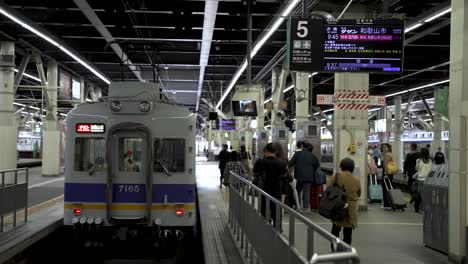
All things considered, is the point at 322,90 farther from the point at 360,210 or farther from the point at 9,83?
the point at 360,210

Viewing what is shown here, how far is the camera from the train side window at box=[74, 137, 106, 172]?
9289 millimetres

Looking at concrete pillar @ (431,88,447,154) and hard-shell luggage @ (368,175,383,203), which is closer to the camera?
hard-shell luggage @ (368,175,383,203)

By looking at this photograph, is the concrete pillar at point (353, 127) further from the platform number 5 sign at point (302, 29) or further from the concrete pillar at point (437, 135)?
the concrete pillar at point (437, 135)

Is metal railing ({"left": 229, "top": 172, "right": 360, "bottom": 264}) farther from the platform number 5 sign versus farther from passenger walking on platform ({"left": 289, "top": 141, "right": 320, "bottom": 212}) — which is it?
the platform number 5 sign

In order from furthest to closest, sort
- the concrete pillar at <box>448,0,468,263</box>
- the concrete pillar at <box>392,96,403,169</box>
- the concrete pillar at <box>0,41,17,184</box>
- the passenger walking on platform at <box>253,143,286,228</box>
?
the concrete pillar at <box>392,96,403,169</box>
the concrete pillar at <box>0,41,17,184</box>
the passenger walking on platform at <box>253,143,286,228</box>
the concrete pillar at <box>448,0,468,263</box>

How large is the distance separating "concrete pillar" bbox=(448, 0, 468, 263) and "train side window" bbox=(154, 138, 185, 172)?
427 centimetres

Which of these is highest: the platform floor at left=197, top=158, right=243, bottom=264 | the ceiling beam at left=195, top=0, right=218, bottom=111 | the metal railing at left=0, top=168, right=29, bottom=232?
the ceiling beam at left=195, top=0, right=218, bottom=111

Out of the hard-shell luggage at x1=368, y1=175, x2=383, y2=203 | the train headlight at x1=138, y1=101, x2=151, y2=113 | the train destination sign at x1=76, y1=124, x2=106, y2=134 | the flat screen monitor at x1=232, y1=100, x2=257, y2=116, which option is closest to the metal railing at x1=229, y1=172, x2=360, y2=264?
the train headlight at x1=138, y1=101, x2=151, y2=113

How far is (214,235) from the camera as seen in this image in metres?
10.3

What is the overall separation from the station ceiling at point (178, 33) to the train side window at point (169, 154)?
2.17 meters

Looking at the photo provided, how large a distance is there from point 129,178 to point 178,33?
11920 mm

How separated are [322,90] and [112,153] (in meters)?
29.1

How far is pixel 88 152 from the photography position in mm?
9344

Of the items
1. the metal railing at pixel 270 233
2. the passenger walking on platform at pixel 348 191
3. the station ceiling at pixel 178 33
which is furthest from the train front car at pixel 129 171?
the passenger walking on platform at pixel 348 191
